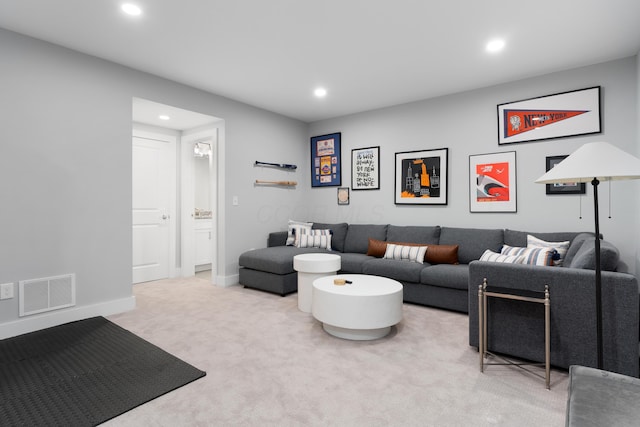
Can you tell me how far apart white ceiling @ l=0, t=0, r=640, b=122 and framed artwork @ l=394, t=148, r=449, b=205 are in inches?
37.6

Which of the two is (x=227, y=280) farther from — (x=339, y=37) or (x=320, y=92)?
(x=339, y=37)

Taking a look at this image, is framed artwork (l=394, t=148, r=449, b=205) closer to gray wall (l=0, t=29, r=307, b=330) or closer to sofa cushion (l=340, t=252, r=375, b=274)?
sofa cushion (l=340, t=252, r=375, b=274)

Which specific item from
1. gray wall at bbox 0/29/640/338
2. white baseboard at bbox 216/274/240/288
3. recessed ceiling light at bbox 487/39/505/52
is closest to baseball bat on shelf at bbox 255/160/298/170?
gray wall at bbox 0/29/640/338

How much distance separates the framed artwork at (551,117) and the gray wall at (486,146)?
69mm

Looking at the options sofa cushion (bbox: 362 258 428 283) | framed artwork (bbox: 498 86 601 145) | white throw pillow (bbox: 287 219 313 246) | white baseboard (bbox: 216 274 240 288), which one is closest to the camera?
framed artwork (bbox: 498 86 601 145)

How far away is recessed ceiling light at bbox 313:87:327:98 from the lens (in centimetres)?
421

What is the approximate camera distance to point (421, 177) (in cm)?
456

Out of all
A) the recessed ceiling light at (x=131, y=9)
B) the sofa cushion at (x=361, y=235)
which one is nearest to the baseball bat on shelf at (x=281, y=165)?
the sofa cushion at (x=361, y=235)

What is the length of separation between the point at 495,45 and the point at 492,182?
160 cm

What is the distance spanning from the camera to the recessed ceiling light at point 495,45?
2.95 meters

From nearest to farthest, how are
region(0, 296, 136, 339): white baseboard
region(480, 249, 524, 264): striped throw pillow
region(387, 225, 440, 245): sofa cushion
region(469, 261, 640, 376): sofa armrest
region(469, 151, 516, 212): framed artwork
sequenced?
region(469, 261, 640, 376): sofa armrest < region(0, 296, 136, 339): white baseboard < region(480, 249, 524, 264): striped throw pillow < region(469, 151, 516, 212): framed artwork < region(387, 225, 440, 245): sofa cushion

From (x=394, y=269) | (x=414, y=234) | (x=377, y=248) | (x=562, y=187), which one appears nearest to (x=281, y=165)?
(x=377, y=248)

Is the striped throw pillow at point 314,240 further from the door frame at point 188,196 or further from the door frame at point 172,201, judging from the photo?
the door frame at point 172,201

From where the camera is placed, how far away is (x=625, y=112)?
3.27 metres
